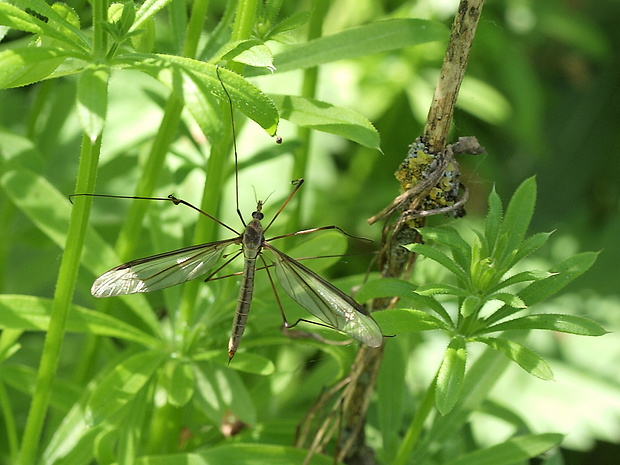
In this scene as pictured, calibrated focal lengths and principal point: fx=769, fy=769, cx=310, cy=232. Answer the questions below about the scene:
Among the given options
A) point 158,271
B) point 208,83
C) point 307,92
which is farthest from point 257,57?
point 307,92

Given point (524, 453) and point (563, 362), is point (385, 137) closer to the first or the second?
point (563, 362)

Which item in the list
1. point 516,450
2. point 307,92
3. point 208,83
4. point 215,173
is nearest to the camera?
point 208,83

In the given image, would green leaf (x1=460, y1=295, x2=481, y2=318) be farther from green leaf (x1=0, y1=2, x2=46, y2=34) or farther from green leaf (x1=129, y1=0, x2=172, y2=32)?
green leaf (x1=0, y1=2, x2=46, y2=34)

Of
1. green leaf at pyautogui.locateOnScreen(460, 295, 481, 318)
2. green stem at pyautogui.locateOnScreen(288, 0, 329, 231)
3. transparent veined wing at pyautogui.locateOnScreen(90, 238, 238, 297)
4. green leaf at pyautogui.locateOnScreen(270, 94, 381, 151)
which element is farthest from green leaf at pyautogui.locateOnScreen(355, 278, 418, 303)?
green stem at pyautogui.locateOnScreen(288, 0, 329, 231)

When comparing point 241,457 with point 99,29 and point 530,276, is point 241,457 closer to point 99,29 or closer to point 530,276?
point 530,276

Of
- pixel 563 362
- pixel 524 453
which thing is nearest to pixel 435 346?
pixel 563 362

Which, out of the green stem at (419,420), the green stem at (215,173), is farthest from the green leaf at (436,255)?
the green stem at (215,173)
